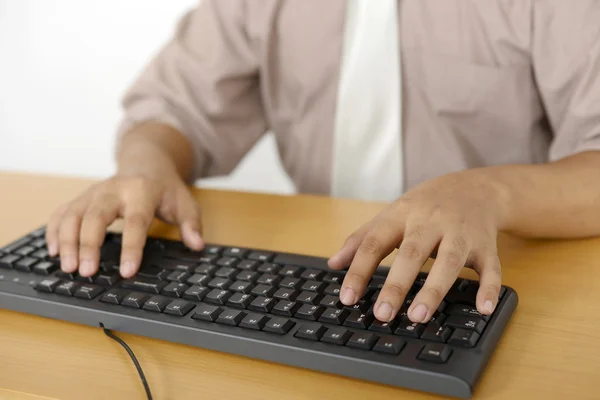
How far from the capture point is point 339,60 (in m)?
0.95

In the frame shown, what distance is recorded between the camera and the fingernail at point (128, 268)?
592 mm

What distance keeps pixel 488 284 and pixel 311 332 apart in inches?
5.2

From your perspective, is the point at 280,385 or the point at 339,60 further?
the point at 339,60

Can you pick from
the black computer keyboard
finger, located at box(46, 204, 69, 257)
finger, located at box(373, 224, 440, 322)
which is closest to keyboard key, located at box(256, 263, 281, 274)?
the black computer keyboard

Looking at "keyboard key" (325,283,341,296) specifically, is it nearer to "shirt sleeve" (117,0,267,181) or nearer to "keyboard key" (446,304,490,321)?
"keyboard key" (446,304,490,321)

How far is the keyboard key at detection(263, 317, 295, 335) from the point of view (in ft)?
1.57

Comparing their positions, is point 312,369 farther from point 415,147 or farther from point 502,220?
point 415,147

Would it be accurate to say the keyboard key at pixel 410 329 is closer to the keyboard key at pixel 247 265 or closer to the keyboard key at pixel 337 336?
the keyboard key at pixel 337 336

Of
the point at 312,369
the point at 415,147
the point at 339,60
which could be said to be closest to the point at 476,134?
the point at 415,147

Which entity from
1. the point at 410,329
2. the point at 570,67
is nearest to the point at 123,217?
the point at 410,329

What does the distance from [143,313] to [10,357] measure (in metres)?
0.10

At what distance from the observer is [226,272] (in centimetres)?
58

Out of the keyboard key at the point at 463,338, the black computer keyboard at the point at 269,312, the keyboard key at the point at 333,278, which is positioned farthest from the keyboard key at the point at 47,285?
the keyboard key at the point at 463,338

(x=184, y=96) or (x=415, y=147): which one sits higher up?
(x=184, y=96)
